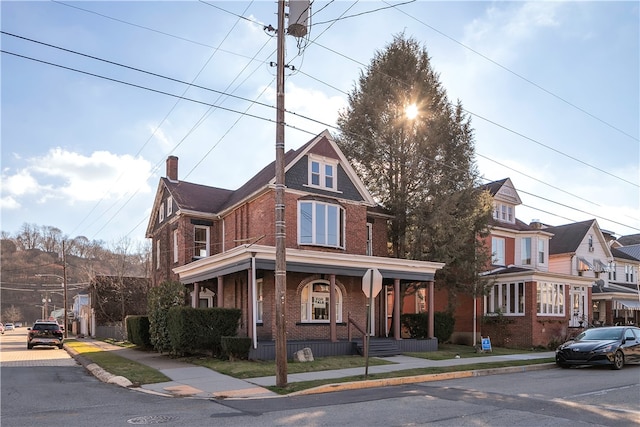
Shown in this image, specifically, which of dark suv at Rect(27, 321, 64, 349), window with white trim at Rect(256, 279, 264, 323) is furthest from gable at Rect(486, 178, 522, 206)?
dark suv at Rect(27, 321, 64, 349)

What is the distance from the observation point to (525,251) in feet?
116

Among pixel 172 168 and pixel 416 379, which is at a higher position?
pixel 172 168

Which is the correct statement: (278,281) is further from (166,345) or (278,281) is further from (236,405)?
(166,345)

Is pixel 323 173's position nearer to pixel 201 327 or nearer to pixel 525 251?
pixel 201 327

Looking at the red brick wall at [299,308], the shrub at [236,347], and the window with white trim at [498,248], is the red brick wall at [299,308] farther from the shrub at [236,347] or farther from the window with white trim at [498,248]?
the window with white trim at [498,248]

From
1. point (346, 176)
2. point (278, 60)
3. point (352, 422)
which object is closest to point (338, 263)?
point (346, 176)

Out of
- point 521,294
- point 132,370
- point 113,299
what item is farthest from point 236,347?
point 113,299

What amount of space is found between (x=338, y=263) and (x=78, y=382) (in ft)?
34.6

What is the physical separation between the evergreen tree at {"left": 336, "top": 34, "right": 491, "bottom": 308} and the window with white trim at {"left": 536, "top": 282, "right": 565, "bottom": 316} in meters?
4.09

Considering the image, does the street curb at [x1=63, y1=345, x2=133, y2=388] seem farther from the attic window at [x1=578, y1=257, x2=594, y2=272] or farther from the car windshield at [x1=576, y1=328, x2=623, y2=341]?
the attic window at [x1=578, y1=257, x2=594, y2=272]

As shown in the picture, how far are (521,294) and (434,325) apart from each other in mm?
5737

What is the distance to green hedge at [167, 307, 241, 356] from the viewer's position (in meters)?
19.4

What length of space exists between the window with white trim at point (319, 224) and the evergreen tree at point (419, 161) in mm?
4730

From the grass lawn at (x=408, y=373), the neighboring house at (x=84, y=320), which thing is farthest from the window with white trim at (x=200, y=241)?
the neighboring house at (x=84, y=320)
